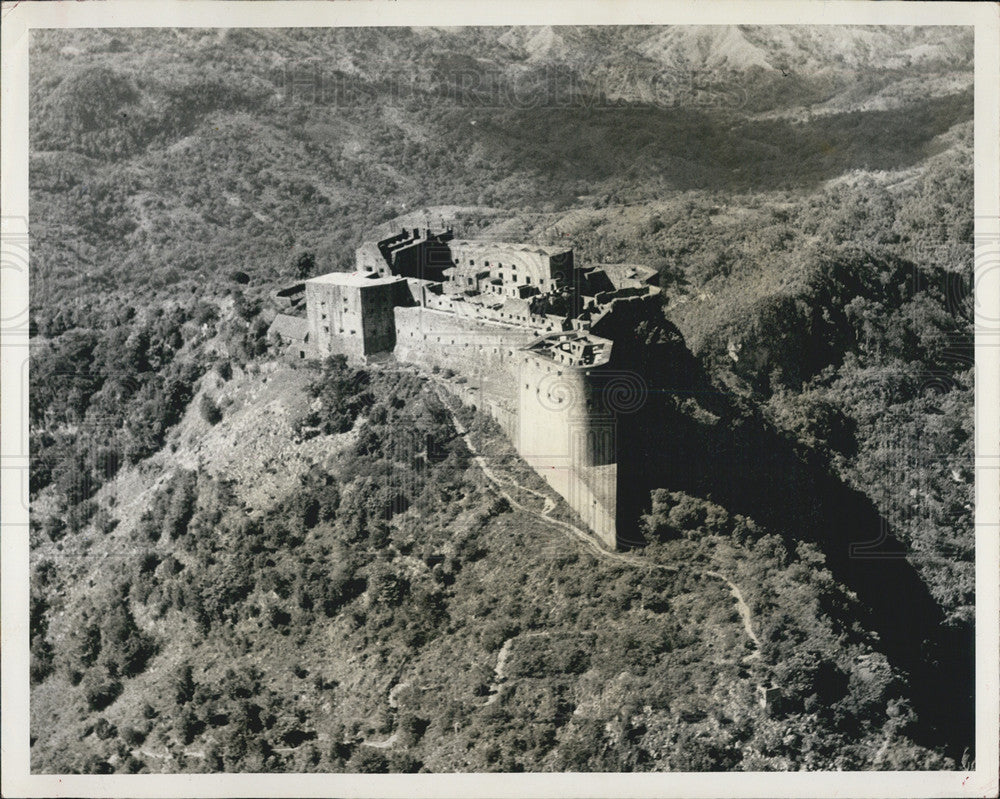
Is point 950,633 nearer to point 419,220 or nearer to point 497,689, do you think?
point 497,689

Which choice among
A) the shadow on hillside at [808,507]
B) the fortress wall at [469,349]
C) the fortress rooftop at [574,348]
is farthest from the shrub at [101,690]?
the fortress rooftop at [574,348]

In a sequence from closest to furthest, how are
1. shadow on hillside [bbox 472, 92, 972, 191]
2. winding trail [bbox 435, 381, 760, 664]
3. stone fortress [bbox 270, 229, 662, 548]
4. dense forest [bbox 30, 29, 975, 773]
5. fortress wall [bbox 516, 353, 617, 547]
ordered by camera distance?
fortress wall [bbox 516, 353, 617, 547] < stone fortress [bbox 270, 229, 662, 548] < winding trail [bbox 435, 381, 760, 664] < dense forest [bbox 30, 29, 975, 773] < shadow on hillside [bbox 472, 92, 972, 191]

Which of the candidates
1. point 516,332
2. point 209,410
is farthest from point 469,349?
point 209,410

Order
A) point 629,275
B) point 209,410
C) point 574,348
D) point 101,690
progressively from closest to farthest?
point 574,348 → point 101,690 → point 209,410 → point 629,275

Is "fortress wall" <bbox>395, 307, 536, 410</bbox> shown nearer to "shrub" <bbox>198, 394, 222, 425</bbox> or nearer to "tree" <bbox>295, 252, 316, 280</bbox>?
"shrub" <bbox>198, 394, 222, 425</bbox>

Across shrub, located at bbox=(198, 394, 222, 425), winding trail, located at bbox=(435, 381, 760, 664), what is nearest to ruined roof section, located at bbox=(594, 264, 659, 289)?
winding trail, located at bbox=(435, 381, 760, 664)

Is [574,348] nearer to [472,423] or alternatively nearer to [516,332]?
[516,332]

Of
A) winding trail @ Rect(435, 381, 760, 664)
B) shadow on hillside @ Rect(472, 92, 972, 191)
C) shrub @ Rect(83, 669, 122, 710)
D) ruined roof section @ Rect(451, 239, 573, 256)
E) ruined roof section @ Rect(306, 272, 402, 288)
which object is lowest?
shrub @ Rect(83, 669, 122, 710)
